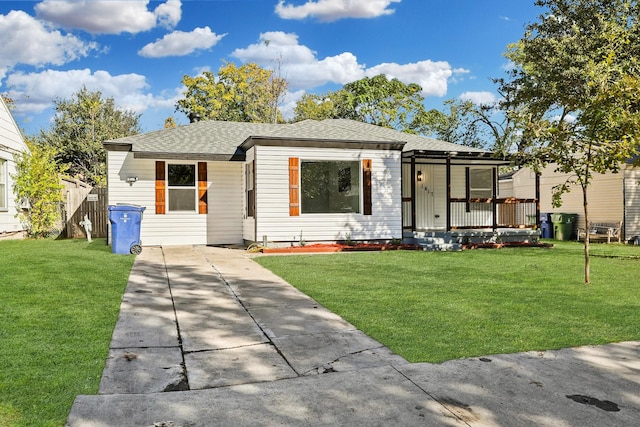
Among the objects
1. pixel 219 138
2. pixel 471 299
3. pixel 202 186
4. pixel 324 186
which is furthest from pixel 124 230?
pixel 324 186

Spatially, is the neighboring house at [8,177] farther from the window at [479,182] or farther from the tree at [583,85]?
the window at [479,182]

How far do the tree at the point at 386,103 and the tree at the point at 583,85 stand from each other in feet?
22.5

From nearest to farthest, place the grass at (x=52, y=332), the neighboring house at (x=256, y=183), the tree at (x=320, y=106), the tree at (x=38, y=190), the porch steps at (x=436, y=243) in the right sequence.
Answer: the grass at (x=52, y=332)
the neighboring house at (x=256, y=183)
the porch steps at (x=436, y=243)
the tree at (x=38, y=190)
the tree at (x=320, y=106)

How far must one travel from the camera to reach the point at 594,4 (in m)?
17.8

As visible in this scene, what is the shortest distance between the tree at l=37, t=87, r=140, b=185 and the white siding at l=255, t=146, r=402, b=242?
64.9 feet

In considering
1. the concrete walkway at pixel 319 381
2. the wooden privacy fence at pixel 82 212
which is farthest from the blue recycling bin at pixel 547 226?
the concrete walkway at pixel 319 381

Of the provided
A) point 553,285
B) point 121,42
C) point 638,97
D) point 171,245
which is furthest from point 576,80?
point 121,42

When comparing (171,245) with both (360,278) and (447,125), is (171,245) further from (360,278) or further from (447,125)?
(447,125)

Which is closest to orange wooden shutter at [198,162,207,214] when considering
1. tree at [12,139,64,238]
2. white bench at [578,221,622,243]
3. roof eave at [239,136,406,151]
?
roof eave at [239,136,406,151]

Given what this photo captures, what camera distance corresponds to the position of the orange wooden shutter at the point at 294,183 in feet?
44.1

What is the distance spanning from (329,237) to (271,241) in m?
1.65

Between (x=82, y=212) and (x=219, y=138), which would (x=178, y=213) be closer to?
(x=219, y=138)

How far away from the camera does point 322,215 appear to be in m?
13.9

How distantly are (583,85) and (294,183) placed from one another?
10.8m
